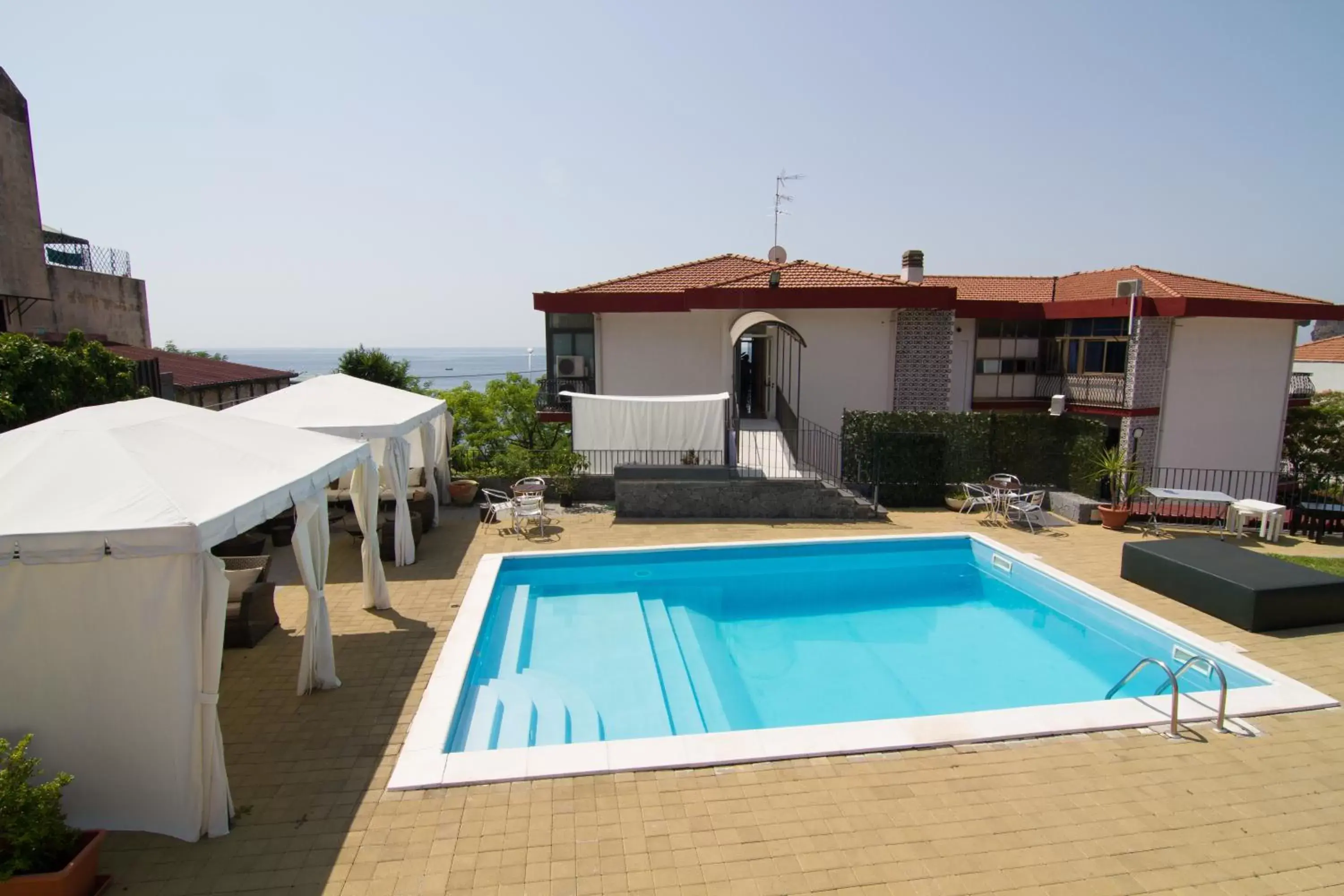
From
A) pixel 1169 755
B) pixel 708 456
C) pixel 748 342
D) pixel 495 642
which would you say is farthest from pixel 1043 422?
pixel 495 642

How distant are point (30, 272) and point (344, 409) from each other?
1574 centimetres

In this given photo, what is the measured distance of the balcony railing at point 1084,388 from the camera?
18953 millimetres

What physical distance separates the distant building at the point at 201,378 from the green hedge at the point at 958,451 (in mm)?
14754

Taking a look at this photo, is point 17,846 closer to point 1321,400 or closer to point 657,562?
point 657,562

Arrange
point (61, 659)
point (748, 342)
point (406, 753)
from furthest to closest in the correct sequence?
point (748, 342) → point (406, 753) → point (61, 659)

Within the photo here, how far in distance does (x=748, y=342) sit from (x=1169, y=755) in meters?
18.1

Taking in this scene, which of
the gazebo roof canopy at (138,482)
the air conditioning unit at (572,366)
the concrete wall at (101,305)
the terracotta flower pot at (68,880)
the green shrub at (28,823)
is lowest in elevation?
the terracotta flower pot at (68,880)

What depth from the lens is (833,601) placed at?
10438mm

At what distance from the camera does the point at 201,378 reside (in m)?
20.4

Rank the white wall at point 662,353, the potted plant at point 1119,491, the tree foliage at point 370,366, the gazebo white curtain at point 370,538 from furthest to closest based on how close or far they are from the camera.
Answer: the tree foliage at point 370,366 → the white wall at point 662,353 → the potted plant at point 1119,491 → the gazebo white curtain at point 370,538

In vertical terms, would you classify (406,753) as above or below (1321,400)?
below

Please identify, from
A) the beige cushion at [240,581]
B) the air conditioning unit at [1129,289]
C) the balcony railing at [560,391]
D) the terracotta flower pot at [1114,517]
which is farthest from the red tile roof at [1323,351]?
the beige cushion at [240,581]

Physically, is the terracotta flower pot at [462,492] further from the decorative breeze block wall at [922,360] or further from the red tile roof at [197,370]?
the decorative breeze block wall at [922,360]

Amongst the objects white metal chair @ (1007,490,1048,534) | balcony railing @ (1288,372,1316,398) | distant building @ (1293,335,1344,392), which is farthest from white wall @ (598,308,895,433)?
distant building @ (1293,335,1344,392)
